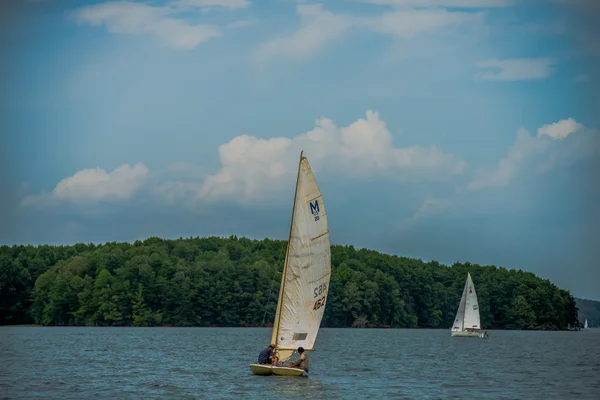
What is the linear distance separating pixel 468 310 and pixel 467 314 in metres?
0.66

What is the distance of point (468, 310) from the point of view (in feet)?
441

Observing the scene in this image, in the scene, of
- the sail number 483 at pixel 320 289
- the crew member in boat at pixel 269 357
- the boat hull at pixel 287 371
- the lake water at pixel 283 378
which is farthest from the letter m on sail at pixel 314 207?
the lake water at pixel 283 378

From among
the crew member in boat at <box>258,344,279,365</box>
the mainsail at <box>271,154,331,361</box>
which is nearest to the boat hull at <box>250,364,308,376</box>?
the crew member in boat at <box>258,344,279,365</box>

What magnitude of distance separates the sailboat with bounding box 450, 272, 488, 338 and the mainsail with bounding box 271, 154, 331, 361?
292ft

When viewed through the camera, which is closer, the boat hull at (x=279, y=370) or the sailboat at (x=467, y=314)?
the boat hull at (x=279, y=370)

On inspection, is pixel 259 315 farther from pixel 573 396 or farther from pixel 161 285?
pixel 573 396

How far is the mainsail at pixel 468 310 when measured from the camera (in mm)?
133625

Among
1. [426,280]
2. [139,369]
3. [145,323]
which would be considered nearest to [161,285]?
[145,323]

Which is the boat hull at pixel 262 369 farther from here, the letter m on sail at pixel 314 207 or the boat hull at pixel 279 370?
the letter m on sail at pixel 314 207

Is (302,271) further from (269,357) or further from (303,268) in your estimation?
(269,357)

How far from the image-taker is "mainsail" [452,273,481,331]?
134 metres

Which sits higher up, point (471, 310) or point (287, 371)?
point (471, 310)

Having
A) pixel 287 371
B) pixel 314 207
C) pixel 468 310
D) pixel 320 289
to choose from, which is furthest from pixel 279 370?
pixel 468 310

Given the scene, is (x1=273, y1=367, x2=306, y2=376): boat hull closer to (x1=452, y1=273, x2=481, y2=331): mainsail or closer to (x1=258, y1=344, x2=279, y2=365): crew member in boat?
(x1=258, y1=344, x2=279, y2=365): crew member in boat
